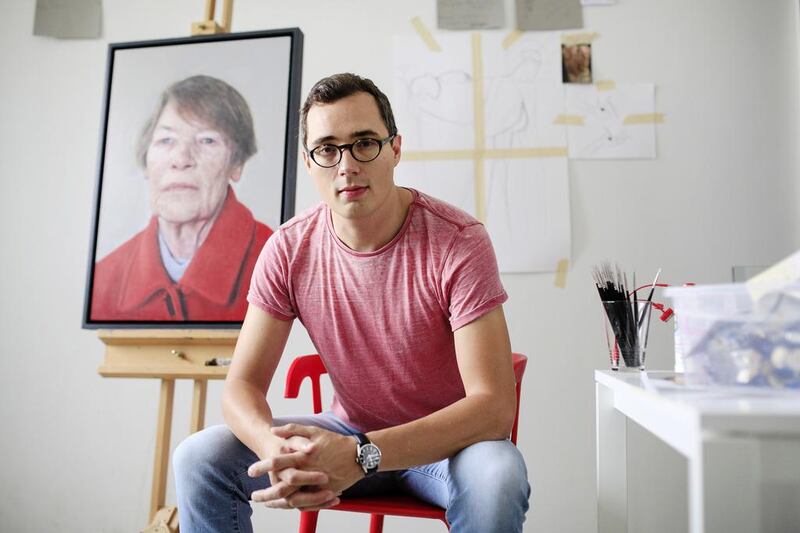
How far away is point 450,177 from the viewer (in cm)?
202

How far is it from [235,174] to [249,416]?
816mm

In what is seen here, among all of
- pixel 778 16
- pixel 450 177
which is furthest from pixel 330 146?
pixel 778 16

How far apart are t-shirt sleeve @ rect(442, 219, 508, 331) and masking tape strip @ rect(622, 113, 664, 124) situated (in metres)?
1.10

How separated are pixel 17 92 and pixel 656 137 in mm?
2234

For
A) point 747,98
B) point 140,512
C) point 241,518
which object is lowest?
point 140,512

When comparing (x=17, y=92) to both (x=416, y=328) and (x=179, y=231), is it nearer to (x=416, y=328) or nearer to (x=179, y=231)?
(x=179, y=231)

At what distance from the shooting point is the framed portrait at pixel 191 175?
1.64 metres

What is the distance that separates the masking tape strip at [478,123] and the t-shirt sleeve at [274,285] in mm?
924

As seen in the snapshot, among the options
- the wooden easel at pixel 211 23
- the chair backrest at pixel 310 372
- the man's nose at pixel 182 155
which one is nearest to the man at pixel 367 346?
the chair backrest at pixel 310 372

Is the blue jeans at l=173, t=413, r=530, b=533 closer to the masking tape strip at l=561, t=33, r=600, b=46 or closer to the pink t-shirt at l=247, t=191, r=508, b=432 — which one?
the pink t-shirt at l=247, t=191, r=508, b=432

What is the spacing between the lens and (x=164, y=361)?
5.13ft

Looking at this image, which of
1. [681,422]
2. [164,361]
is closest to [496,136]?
[164,361]

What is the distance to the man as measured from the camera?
0.96 meters

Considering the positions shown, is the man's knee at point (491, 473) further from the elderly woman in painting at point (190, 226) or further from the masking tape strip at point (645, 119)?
the masking tape strip at point (645, 119)
